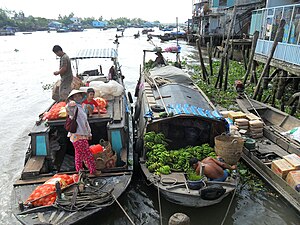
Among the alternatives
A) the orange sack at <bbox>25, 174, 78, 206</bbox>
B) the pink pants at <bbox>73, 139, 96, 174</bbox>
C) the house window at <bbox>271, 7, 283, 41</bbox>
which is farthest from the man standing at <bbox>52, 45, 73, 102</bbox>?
the house window at <bbox>271, 7, 283, 41</bbox>

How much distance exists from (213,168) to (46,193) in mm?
3179

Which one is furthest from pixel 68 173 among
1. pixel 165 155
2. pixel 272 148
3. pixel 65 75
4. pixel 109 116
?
pixel 272 148

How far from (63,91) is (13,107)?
9.19 meters

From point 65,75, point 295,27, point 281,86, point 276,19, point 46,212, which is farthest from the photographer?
point 276,19

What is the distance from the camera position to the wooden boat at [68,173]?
177 inches

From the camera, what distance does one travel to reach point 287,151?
7250mm

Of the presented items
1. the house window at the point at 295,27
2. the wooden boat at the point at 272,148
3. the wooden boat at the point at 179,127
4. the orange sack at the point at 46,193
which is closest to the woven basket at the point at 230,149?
the wooden boat at the point at 179,127

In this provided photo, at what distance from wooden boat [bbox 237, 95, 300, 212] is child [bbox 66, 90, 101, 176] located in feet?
12.8

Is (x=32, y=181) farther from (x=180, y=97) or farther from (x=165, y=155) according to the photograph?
(x=180, y=97)

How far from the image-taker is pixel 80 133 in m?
5.10

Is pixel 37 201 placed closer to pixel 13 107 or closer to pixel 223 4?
pixel 13 107

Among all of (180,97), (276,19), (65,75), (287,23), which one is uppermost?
(276,19)

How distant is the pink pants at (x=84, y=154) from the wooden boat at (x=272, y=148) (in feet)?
13.2

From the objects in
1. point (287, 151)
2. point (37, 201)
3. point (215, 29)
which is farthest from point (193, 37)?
point (37, 201)
